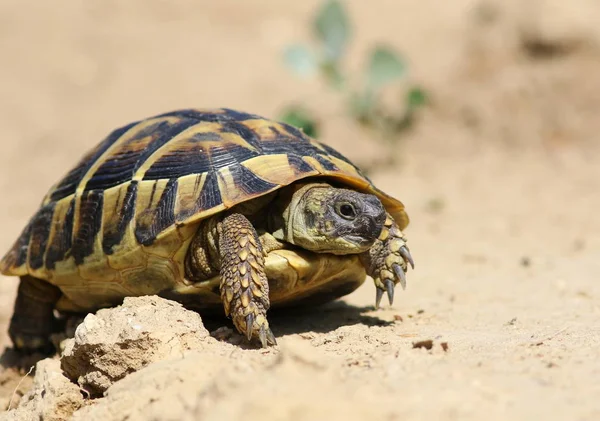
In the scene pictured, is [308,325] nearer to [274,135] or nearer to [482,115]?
[274,135]

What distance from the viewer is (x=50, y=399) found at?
3271 millimetres

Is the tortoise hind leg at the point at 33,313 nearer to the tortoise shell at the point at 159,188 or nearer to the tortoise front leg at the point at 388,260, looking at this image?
the tortoise shell at the point at 159,188

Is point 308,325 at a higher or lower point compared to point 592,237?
lower

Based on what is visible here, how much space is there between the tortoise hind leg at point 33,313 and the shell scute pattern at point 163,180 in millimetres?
199

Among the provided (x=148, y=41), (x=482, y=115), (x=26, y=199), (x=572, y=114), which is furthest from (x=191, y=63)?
(x=572, y=114)

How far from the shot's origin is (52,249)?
418 cm

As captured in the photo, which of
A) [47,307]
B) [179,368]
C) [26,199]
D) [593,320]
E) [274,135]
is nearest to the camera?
[179,368]

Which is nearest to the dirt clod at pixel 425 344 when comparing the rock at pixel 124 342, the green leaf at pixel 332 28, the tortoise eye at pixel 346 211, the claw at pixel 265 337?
the claw at pixel 265 337

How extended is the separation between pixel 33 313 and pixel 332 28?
554 centimetres

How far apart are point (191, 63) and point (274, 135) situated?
856 centimetres

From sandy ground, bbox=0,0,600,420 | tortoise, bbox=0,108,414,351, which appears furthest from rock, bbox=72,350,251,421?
tortoise, bbox=0,108,414,351

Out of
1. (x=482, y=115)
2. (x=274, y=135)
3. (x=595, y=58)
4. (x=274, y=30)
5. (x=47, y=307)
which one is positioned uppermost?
(x=274, y=30)

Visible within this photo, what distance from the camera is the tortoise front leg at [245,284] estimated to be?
3.38m

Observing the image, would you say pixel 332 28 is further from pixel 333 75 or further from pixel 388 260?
pixel 388 260
